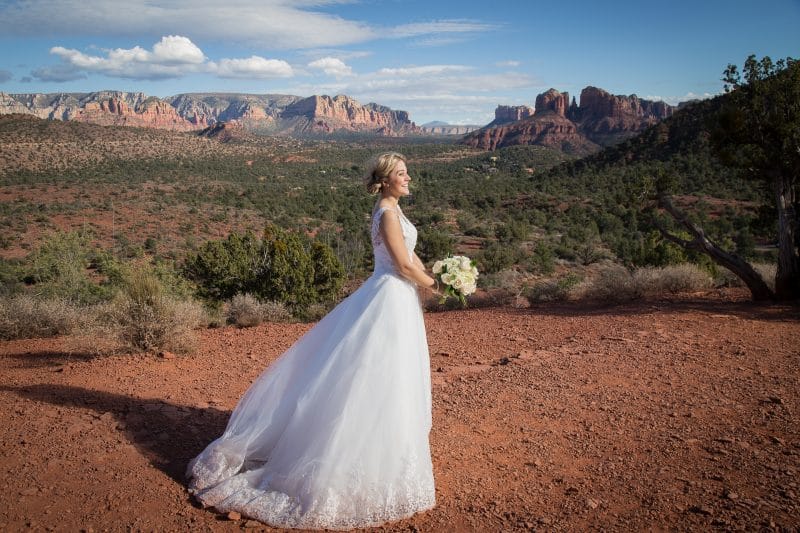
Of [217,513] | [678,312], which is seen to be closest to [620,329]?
[678,312]

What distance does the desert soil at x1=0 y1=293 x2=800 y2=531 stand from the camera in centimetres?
312

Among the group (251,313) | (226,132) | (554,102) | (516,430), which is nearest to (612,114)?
(554,102)

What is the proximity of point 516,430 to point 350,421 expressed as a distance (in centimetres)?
184

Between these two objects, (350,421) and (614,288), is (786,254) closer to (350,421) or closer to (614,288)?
(614,288)

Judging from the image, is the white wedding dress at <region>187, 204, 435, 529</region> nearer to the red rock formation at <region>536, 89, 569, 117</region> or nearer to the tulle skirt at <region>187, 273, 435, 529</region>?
the tulle skirt at <region>187, 273, 435, 529</region>

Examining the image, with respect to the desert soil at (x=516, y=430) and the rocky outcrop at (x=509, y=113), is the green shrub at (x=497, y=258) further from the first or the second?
the rocky outcrop at (x=509, y=113)

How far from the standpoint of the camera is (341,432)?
3.10m

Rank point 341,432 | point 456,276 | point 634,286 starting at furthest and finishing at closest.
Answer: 1. point 634,286
2. point 456,276
3. point 341,432

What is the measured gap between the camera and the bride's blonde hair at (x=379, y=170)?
3361mm

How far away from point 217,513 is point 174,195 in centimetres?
4628

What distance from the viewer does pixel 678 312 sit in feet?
27.5

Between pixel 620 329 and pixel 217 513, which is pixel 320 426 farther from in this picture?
pixel 620 329

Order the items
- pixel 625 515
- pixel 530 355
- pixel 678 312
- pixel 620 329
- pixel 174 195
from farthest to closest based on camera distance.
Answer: pixel 174 195 → pixel 678 312 → pixel 620 329 → pixel 530 355 → pixel 625 515

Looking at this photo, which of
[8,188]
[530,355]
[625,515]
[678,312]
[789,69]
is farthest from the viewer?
[8,188]
